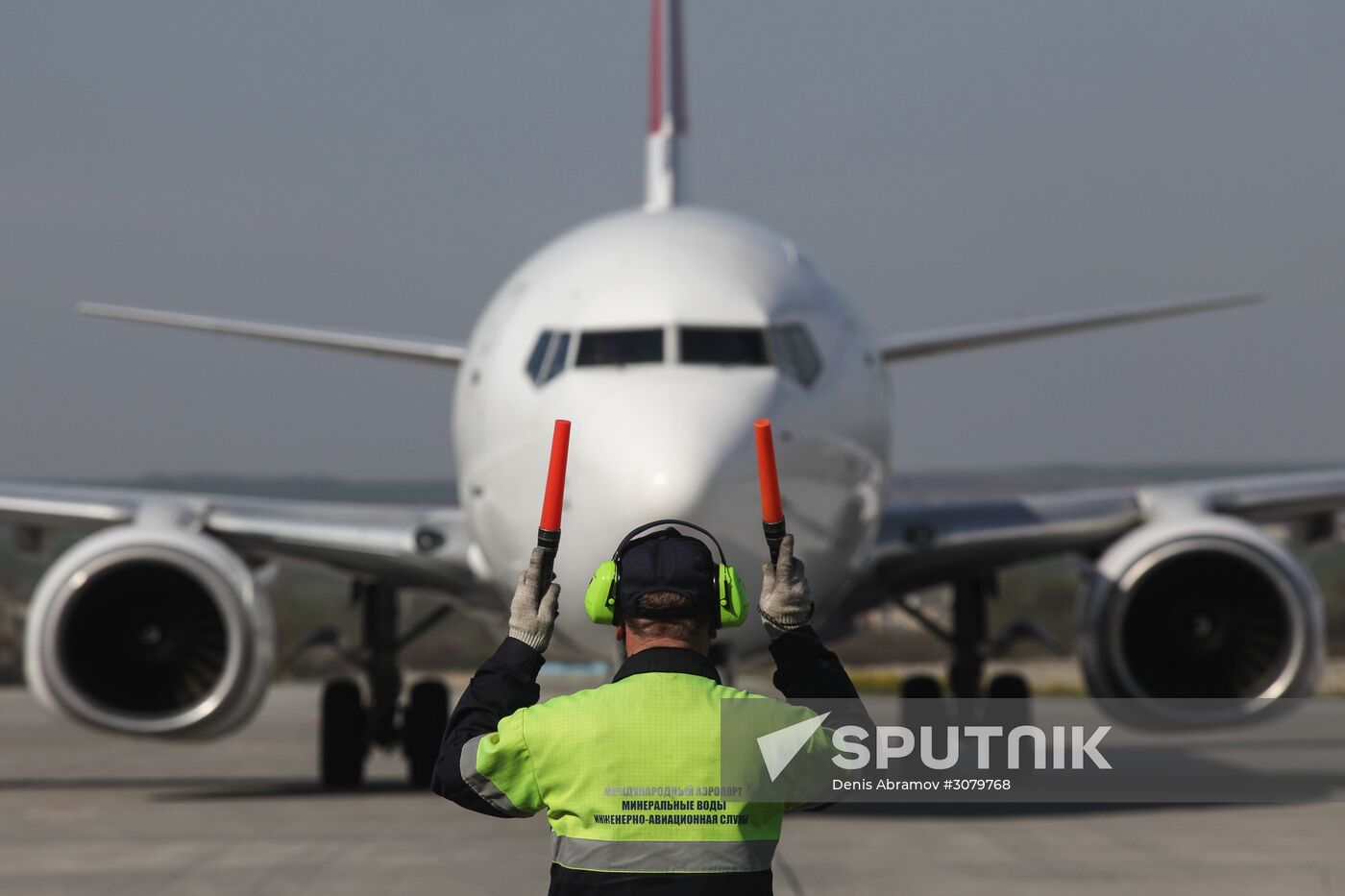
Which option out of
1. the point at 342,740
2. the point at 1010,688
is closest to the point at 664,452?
the point at 342,740

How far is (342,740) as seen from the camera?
12.4 meters

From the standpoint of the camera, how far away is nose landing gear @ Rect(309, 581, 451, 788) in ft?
40.7

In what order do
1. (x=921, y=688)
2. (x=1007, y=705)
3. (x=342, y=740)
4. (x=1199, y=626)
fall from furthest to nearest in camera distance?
(x=921, y=688), (x=1007, y=705), (x=342, y=740), (x=1199, y=626)

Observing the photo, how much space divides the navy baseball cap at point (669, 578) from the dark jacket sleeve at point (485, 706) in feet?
0.68

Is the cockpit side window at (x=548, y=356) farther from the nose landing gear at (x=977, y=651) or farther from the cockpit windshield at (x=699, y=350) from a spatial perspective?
the nose landing gear at (x=977, y=651)

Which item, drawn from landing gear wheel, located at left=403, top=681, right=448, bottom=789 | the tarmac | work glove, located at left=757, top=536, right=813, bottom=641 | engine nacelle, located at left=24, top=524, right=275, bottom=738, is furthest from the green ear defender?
landing gear wheel, located at left=403, top=681, right=448, bottom=789

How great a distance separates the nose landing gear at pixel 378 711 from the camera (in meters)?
12.4

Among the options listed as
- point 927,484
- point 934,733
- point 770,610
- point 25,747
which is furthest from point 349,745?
point 927,484

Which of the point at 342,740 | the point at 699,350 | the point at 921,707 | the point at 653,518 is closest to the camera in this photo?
the point at 653,518

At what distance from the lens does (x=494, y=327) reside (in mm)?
10586

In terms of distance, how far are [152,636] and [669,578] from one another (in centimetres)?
882

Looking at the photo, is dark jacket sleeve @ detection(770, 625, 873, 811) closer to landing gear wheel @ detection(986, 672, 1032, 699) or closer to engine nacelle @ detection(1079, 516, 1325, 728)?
engine nacelle @ detection(1079, 516, 1325, 728)

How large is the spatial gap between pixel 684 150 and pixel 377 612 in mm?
4186

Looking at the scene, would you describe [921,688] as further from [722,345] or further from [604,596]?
[604,596]
